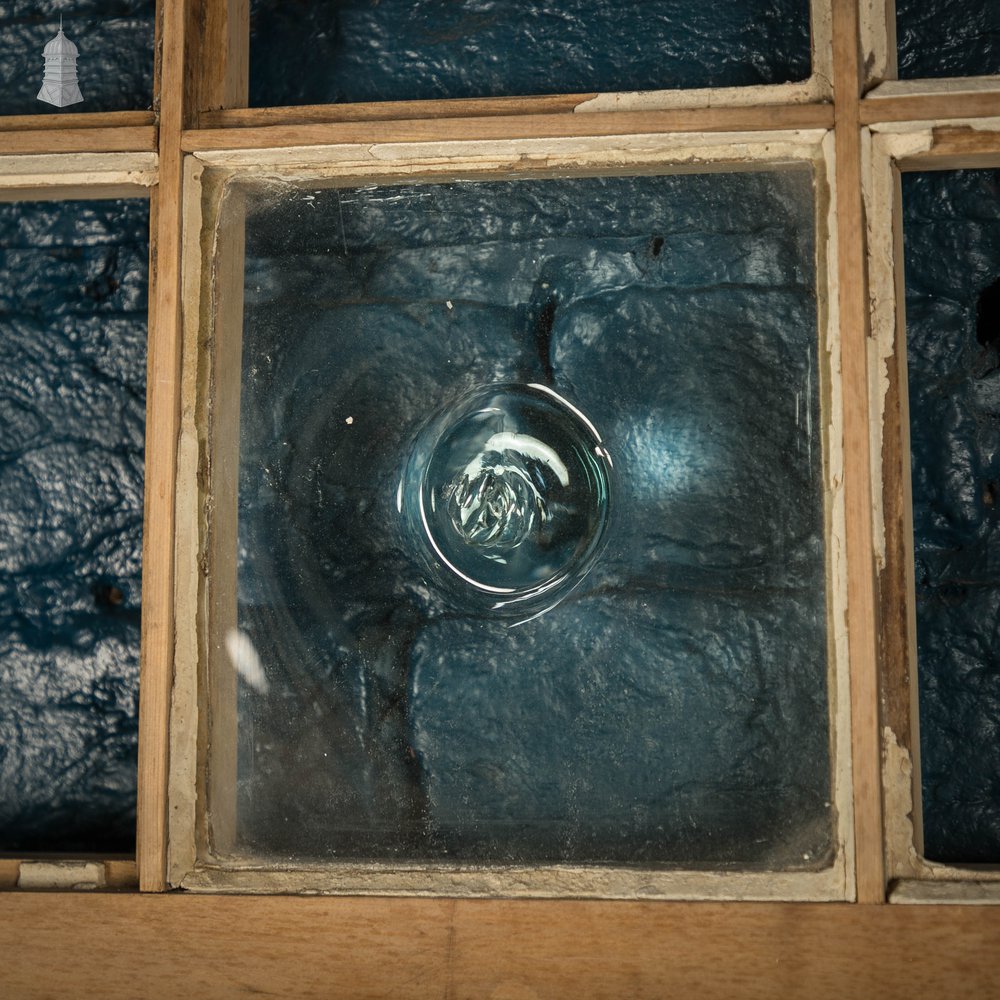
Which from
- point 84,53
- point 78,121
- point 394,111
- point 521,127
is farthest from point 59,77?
point 521,127

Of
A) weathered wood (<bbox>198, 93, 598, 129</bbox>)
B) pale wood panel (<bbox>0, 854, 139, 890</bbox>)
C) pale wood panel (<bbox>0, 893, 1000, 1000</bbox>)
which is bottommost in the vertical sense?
pale wood panel (<bbox>0, 893, 1000, 1000</bbox>)

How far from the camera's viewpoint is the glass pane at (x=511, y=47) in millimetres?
1137

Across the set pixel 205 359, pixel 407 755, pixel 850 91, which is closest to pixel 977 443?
pixel 850 91

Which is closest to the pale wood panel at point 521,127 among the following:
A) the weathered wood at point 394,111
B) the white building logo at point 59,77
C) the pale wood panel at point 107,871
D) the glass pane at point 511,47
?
the weathered wood at point 394,111

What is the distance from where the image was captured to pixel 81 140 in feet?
3.38

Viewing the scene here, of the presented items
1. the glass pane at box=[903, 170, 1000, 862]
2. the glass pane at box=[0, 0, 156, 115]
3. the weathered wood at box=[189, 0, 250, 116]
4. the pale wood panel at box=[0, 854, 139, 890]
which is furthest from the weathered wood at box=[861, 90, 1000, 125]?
the pale wood panel at box=[0, 854, 139, 890]

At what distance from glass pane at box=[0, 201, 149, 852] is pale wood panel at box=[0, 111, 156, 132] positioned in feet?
0.66

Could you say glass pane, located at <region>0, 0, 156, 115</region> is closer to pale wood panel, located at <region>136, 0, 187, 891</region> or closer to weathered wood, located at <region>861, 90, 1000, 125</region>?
pale wood panel, located at <region>136, 0, 187, 891</region>

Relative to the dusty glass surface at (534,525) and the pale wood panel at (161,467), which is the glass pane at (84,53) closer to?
the pale wood panel at (161,467)

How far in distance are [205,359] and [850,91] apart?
28.6 inches

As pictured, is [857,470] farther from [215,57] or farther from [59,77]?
[59,77]

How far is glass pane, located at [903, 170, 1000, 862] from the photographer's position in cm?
112

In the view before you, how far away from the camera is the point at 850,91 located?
37.6 inches

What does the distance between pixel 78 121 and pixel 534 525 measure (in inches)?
26.7
